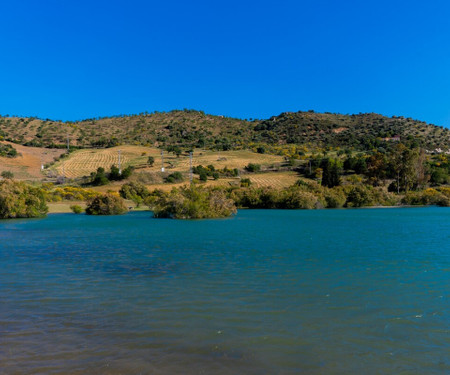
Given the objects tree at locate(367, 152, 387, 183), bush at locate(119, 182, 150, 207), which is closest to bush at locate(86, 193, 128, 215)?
bush at locate(119, 182, 150, 207)

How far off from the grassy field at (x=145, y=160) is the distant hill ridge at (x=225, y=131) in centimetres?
1226

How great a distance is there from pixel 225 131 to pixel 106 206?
108 m

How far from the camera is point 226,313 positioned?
9.09 m

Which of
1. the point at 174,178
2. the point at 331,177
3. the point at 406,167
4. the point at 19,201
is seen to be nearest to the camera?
the point at 19,201

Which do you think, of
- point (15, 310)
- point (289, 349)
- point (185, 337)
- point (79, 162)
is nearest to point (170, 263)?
point (15, 310)

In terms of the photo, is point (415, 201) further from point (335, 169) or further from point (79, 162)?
point (79, 162)

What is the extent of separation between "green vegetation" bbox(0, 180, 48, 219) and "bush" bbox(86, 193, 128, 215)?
20.9 feet

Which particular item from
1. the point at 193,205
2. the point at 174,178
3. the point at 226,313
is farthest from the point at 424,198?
the point at 226,313

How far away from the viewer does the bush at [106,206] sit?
52.1m

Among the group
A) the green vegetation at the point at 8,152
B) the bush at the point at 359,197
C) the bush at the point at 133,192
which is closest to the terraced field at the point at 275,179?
the bush at the point at 359,197

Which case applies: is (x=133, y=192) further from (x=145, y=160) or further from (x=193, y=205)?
(x=145, y=160)

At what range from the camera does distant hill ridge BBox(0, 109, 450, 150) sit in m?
130

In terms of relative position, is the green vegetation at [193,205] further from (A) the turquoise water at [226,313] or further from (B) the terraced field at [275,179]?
(B) the terraced field at [275,179]

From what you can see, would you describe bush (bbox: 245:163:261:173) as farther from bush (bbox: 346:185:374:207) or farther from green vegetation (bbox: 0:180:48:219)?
green vegetation (bbox: 0:180:48:219)
